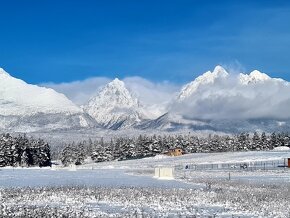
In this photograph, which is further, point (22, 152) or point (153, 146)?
point (153, 146)

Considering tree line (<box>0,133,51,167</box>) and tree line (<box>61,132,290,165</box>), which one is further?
tree line (<box>61,132,290,165</box>)

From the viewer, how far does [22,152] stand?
6255 inches

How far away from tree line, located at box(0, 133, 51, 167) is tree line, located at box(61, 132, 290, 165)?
12496 mm

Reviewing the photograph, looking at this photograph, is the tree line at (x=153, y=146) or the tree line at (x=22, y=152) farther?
the tree line at (x=153, y=146)

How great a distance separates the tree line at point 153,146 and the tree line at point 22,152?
1250 centimetres

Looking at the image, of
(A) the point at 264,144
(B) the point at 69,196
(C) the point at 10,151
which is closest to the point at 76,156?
(C) the point at 10,151

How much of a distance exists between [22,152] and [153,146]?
45.8m

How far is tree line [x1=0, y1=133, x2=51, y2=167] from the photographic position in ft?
501

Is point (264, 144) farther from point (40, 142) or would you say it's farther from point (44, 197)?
point (44, 197)

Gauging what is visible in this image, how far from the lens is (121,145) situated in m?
180

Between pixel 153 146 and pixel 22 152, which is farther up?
pixel 153 146

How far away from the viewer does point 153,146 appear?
184 metres

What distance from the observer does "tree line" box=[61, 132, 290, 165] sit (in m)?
180

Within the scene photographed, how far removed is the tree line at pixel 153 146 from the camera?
180 meters
